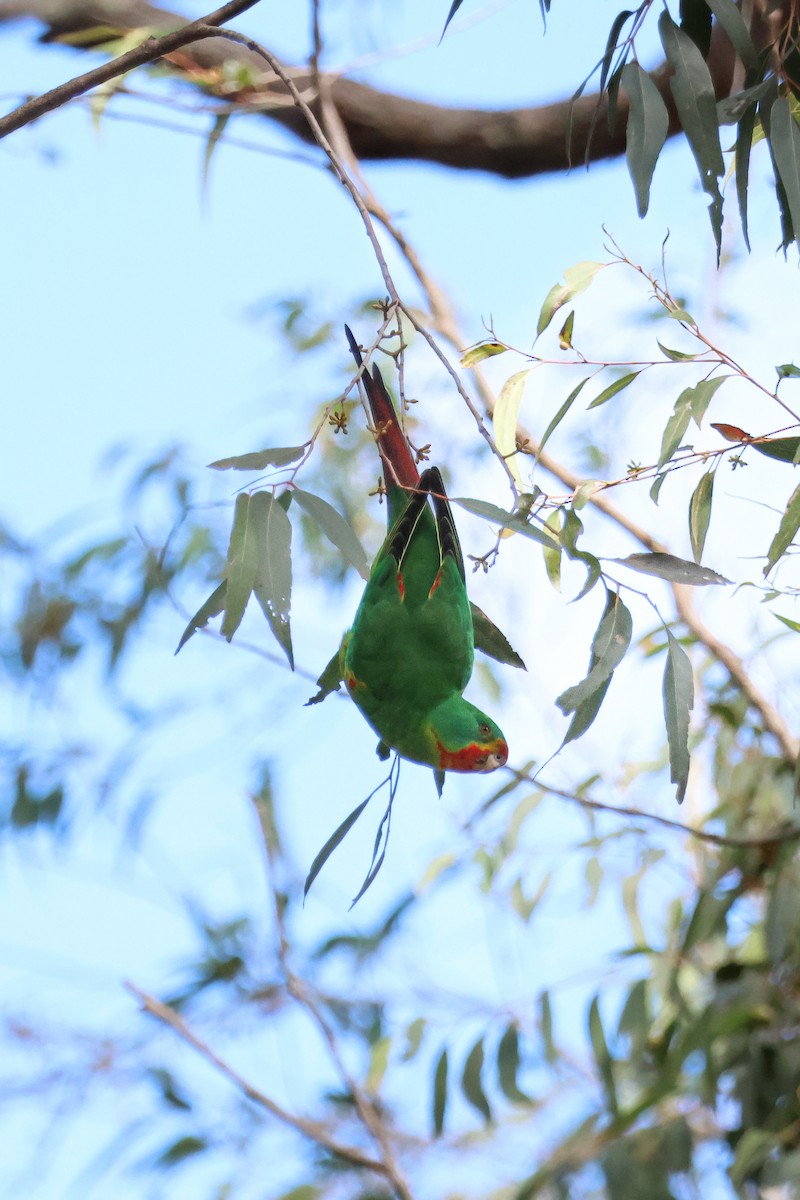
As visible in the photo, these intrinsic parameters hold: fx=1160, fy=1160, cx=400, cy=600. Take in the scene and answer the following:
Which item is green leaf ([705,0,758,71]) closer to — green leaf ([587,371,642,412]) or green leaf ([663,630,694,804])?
green leaf ([587,371,642,412])

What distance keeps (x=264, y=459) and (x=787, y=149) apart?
737mm

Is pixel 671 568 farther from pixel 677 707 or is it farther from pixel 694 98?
pixel 694 98

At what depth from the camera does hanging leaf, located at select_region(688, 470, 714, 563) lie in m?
1.49

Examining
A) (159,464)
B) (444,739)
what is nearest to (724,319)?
(159,464)

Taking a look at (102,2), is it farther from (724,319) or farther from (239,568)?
(239,568)

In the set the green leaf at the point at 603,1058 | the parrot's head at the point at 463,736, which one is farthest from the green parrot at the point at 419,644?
the green leaf at the point at 603,1058

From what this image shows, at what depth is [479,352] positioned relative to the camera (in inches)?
61.6

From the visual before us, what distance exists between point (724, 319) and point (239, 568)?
279 cm

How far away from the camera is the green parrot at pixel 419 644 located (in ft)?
4.50

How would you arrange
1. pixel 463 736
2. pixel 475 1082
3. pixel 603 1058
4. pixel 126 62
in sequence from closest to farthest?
1. pixel 126 62
2. pixel 463 736
3. pixel 603 1058
4. pixel 475 1082

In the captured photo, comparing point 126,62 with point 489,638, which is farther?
point 489,638

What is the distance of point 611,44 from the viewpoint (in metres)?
1.44

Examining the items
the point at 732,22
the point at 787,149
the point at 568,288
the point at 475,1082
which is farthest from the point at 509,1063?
the point at 732,22

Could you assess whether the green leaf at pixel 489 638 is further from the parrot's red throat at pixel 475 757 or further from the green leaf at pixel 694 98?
the green leaf at pixel 694 98
